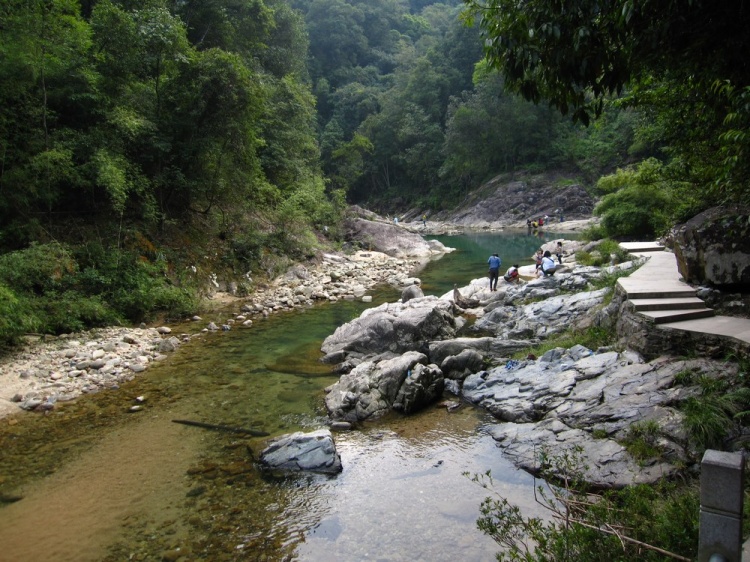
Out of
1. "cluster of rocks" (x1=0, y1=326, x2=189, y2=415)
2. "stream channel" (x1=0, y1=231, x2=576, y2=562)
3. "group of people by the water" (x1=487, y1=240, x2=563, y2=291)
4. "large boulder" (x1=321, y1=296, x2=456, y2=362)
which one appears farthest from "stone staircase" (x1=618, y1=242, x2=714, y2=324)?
"cluster of rocks" (x1=0, y1=326, x2=189, y2=415)

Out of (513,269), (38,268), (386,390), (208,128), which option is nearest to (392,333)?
(386,390)

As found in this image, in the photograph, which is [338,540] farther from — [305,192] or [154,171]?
[305,192]

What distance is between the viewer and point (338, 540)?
529cm

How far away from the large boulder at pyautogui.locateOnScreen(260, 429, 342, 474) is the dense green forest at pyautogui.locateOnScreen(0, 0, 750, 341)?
5322 mm

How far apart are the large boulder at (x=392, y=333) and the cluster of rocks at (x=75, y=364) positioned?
14.7ft

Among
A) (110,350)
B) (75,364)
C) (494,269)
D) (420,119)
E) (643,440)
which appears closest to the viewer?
(643,440)

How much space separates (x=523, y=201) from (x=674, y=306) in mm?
47882

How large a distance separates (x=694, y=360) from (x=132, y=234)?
636 inches

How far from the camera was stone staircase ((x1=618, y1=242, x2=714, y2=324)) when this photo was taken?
7195mm

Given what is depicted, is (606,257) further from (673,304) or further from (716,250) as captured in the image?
(673,304)

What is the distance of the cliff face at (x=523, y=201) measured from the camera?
163 feet

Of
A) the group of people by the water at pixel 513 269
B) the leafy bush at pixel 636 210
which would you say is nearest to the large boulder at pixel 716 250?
the group of people by the water at pixel 513 269

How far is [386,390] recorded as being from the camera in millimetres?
8805

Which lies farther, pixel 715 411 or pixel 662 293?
pixel 662 293
